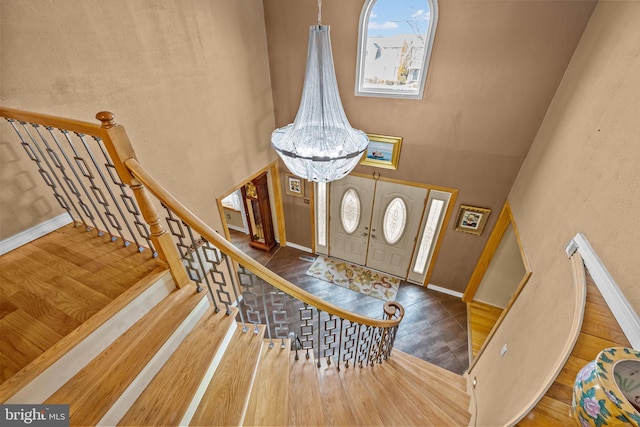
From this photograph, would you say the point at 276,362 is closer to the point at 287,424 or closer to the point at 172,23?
the point at 287,424

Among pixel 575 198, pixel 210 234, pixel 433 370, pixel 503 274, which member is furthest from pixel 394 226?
pixel 210 234

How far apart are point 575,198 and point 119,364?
327cm

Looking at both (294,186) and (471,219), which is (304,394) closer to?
(471,219)

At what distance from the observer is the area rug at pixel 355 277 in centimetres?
501

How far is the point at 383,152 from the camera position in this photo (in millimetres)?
4285

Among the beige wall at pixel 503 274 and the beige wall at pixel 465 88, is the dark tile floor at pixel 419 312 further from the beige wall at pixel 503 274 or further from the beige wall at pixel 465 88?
the beige wall at pixel 465 88

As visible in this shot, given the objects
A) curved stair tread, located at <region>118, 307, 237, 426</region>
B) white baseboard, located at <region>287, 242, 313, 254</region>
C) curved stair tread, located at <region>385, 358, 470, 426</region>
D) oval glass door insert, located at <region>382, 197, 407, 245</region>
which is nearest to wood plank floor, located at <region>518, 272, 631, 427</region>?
curved stair tread, located at <region>385, 358, 470, 426</region>

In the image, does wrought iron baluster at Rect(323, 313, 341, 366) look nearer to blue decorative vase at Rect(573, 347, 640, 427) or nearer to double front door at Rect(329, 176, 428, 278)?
blue decorative vase at Rect(573, 347, 640, 427)

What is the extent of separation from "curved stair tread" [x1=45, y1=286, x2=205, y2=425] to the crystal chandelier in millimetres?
1361

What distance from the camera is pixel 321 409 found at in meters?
2.16

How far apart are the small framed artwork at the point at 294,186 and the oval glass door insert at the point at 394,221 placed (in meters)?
1.67

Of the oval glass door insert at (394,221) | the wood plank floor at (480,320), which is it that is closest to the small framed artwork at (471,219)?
the oval glass door insert at (394,221)

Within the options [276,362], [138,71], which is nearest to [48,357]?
[276,362]

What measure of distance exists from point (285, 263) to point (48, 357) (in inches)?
173
